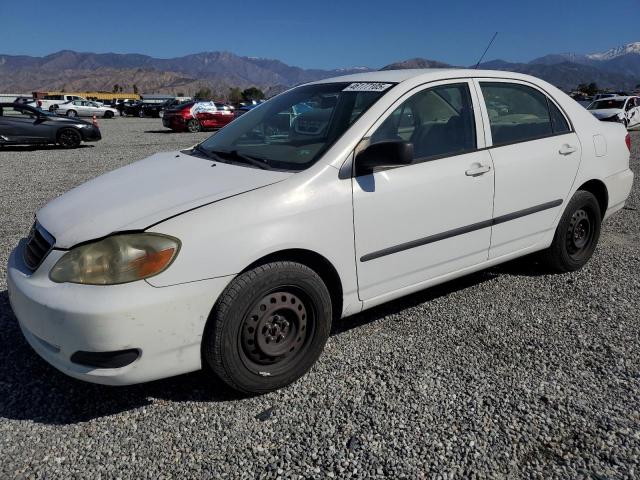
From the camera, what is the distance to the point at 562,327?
3.38 metres

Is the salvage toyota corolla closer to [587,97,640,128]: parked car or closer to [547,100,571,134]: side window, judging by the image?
[547,100,571,134]: side window

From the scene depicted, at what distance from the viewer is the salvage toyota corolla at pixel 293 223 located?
229cm

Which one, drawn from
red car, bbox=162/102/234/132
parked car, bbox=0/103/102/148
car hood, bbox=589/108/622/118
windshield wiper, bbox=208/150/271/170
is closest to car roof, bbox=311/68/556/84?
windshield wiper, bbox=208/150/271/170

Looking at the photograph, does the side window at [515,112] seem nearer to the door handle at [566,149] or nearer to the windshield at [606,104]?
the door handle at [566,149]

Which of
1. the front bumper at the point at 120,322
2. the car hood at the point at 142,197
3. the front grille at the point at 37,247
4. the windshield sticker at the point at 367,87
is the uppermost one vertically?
the windshield sticker at the point at 367,87

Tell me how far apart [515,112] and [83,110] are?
39931mm

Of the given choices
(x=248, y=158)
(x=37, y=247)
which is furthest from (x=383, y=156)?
(x=37, y=247)

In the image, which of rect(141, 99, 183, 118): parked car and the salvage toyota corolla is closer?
the salvage toyota corolla

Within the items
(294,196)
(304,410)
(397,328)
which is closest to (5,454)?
(304,410)

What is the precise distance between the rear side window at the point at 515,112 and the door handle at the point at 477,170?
26 centimetres

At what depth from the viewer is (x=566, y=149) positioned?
3.86 m

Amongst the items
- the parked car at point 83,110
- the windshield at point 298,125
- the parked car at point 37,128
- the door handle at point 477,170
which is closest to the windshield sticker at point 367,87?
the windshield at point 298,125

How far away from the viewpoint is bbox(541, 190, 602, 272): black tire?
4055 mm

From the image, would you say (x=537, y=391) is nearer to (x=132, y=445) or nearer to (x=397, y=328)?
(x=397, y=328)
